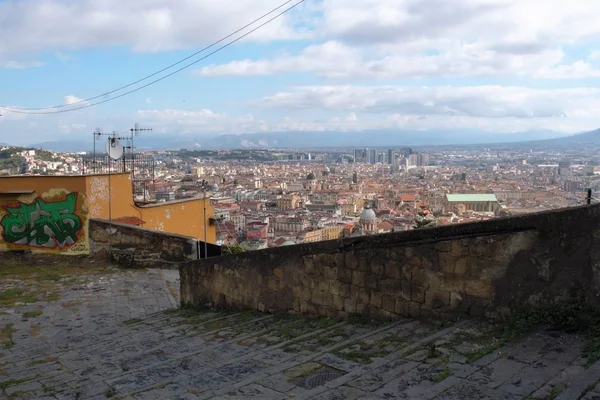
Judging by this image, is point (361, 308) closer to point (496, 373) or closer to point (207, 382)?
point (207, 382)

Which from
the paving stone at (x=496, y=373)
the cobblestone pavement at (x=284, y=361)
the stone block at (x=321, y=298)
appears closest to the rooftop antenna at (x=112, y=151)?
the cobblestone pavement at (x=284, y=361)

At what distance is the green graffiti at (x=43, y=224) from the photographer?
40.7 ft

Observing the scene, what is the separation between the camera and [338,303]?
5332 millimetres

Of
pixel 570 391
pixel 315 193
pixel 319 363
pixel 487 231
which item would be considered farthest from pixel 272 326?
pixel 315 193

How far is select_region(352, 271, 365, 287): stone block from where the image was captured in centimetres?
504

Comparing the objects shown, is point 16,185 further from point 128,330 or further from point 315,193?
point 315,193

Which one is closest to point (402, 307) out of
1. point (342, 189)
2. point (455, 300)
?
point (455, 300)

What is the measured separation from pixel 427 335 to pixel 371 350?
0.49 m

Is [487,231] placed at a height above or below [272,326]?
above

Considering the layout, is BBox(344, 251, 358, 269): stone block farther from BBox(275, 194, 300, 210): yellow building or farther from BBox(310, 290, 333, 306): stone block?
BBox(275, 194, 300, 210): yellow building

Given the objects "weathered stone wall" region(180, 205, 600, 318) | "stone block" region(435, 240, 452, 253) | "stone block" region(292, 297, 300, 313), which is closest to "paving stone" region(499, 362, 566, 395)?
"weathered stone wall" region(180, 205, 600, 318)

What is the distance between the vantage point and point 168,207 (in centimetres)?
1416

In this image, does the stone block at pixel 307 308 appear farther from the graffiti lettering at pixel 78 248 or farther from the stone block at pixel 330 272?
the graffiti lettering at pixel 78 248

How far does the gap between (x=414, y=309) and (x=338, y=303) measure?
0.99 m
